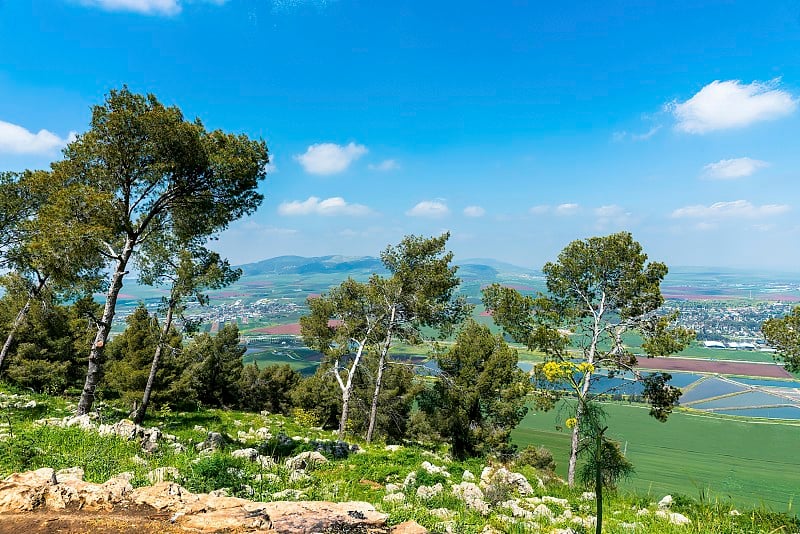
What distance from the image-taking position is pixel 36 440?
28.9 feet

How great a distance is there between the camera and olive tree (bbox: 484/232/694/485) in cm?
1650

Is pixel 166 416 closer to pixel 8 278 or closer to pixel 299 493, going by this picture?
pixel 8 278

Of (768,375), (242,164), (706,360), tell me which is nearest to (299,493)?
(242,164)

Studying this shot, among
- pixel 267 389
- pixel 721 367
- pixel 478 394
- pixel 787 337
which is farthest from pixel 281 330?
pixel 787 337

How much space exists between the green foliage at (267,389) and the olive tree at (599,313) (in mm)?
32509

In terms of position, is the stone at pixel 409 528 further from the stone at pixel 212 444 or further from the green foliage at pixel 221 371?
the green foliage at pixel 221 371

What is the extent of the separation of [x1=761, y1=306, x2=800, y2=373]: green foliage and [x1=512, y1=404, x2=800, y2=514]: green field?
24559mm

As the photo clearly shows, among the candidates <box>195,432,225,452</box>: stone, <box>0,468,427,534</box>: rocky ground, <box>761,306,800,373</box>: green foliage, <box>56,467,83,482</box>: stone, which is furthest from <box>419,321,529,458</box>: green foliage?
<box>56,467,83,482</box>: stone

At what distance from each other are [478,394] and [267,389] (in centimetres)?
2859

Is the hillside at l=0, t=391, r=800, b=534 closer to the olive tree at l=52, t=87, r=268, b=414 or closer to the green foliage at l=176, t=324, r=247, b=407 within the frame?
the olive tree at l=52, t=87, r=268, b=414

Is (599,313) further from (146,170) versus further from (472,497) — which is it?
(146,170)

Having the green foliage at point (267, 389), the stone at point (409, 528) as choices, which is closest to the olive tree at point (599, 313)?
the stone at point (409, 528)

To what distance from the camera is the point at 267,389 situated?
45031mm

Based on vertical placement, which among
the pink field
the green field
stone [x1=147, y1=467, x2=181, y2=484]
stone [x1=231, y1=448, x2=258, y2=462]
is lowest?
the green field
